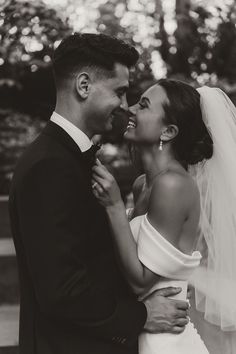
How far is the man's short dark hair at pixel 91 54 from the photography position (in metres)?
2.50

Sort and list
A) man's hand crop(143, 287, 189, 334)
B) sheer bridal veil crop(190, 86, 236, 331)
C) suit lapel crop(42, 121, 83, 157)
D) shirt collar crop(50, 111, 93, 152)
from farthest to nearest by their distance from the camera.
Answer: sheer bridal veil crop(190, 86, 236, 331) → man's hand crop(143, 287, 189, 334) → shirt collar crop(50, 111, 93, 152) → suit lapel crop(42, 121, 83, 157)

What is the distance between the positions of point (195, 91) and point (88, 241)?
3.54 ft

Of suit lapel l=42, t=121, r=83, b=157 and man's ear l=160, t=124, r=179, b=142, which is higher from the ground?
suit lapel l=42, t=121, r=83, b=157

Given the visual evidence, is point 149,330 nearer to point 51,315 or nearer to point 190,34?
point 51,315

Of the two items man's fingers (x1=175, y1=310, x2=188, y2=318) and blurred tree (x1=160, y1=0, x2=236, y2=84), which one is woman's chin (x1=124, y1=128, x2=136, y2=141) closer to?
man's fingers (x1=175, y1=310, x2=188, y2=318)

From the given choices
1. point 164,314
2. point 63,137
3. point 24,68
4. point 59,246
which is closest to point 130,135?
point 63,137

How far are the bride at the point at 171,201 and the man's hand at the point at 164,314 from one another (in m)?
0.07

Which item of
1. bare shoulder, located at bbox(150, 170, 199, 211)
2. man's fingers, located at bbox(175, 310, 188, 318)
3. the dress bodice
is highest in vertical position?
bare shoulder, located at bbox(150, 170, 199, 211)

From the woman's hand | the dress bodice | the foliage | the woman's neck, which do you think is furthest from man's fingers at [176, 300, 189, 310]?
the foliage

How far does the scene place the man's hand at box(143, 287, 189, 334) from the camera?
2580 millimetres

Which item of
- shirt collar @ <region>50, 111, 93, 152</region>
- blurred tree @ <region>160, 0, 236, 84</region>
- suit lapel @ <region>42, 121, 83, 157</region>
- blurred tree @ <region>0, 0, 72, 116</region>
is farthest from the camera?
blurred tree @ <region>160, 0, 236, 84</region>

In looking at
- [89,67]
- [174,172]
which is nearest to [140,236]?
[174,172]

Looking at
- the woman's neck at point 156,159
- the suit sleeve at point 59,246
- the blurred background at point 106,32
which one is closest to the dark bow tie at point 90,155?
the suit sleeve at point 59,246

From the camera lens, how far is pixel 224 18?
6.51 meters
